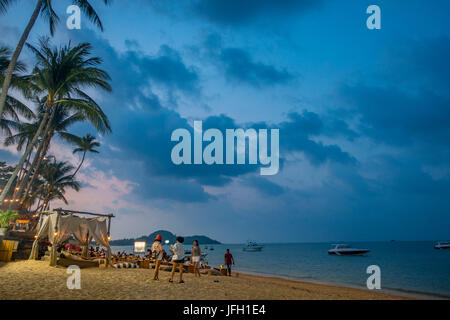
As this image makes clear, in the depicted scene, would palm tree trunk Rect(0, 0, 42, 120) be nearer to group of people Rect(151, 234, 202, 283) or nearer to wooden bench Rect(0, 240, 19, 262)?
wooden bench Rect(0, 240, 19, 262)

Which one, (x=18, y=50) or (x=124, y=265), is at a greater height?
(x=18, y=50)

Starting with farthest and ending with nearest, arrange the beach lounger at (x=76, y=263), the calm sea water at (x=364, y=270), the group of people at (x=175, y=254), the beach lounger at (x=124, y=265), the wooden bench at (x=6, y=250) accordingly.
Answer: the calm sea water at (x=364, y=270) → the beach lounger at (x=124, y=265) → the wooden bench at (x=6, y=250) → the beach lounger at (x=76, y=263) → the group of people at (x=175, y=254)

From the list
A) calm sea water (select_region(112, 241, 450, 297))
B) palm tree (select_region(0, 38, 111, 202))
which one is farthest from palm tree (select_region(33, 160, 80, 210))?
calm sea water (select_region(112, 241, 450, 297))

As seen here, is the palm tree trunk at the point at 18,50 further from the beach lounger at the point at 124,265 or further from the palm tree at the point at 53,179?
the palm tree at the point at 53,179

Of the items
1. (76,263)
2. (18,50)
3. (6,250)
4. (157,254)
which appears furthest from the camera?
(76,263)

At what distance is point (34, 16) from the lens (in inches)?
468

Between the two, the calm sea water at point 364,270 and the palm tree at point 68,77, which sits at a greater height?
the palm tree at point 68,77

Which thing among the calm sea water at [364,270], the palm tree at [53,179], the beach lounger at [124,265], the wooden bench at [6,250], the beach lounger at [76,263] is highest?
the palm tree at [53,179]

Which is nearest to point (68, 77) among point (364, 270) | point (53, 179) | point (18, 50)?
point (18, 50)

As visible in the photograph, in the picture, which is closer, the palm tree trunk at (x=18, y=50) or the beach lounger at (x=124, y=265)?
the palm tree trunk at (x=18, y=50)

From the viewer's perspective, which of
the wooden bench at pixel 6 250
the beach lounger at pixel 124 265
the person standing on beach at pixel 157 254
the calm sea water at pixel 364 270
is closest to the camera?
the person standing on beach at pixel 157 254

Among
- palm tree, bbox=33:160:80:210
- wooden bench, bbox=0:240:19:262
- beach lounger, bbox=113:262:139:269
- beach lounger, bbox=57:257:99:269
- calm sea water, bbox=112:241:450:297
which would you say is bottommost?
calm sea water, bbox=112:241:450:297

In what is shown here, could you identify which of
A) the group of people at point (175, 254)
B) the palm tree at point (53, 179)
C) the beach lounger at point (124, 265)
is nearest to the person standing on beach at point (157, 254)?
the group of people at point (175, 254)

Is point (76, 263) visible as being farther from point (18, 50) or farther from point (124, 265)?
point (18, 50)
